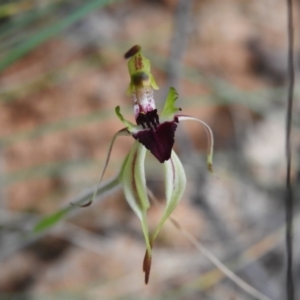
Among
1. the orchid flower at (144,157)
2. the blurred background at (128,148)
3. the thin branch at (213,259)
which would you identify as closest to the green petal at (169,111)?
the orchid flower at (144,157)

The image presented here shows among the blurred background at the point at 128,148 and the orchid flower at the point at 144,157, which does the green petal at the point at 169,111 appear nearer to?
the orchid flower at the point at 144,157

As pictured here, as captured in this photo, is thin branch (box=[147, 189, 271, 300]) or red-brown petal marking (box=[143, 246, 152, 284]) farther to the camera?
thin branch (box=[147, 189, 271, 300])

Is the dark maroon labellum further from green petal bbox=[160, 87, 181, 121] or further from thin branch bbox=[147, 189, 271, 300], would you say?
thin branch bbox=[147, 189, 271, 300]

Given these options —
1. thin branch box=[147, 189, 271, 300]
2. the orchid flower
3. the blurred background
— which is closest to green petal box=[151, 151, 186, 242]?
the orchid flower

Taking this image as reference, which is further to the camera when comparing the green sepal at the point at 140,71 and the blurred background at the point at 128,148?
the blurred background at the point at 128,148

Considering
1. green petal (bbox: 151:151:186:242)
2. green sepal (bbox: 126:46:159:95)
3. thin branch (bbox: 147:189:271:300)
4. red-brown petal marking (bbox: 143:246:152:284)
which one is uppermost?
green sepal (bbox: 126:46:159:95)

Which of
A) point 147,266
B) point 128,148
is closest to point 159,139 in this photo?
point 147,266

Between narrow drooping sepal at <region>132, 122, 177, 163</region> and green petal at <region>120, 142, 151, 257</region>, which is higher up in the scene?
narrow drooping sepal at <region>132, 122, 177, 163</region>

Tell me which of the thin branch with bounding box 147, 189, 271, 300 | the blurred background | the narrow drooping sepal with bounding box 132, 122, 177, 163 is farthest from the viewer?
the blurred background

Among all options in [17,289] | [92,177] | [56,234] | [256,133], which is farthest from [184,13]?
[17,289]
